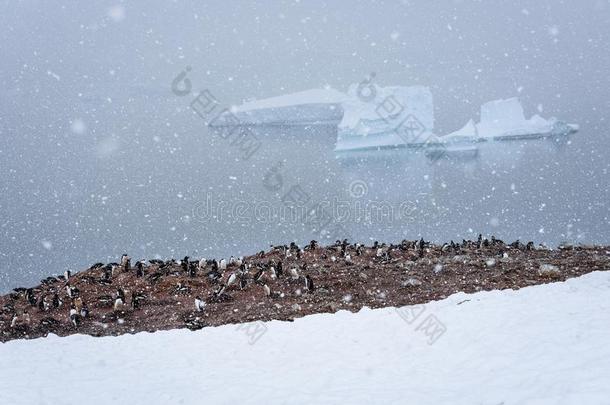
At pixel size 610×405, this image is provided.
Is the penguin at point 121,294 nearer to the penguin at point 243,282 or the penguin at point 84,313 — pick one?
the penguin at point 84,313

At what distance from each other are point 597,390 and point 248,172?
60.1 meters

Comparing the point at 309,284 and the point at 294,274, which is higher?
the point at 294,274

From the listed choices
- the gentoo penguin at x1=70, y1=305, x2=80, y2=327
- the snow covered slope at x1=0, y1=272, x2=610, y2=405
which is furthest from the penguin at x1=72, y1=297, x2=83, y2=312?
the snow covered slope at x1=0, y1=272, x2=610, y2=405

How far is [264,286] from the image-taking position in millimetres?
11109

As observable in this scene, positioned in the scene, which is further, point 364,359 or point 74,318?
point 74,318

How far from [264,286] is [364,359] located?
12.6 feet

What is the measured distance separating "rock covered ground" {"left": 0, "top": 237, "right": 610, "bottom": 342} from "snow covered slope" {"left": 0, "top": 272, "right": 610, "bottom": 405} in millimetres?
738

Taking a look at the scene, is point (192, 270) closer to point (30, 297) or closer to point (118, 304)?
point (118, 304)

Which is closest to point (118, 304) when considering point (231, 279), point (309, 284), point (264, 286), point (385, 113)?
point (231, 279)

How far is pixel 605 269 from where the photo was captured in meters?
11.1

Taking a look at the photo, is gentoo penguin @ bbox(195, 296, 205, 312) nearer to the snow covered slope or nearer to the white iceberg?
→ the snow covered slope

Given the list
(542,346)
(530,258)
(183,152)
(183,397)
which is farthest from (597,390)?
(183,152)

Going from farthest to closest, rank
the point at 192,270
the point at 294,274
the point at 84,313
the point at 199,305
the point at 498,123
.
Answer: the point at 498,123 → the point at 192,270 → the point at 294,274 → the point at 84,313 → the point at 199,305

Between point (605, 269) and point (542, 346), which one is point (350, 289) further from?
point (605, 269)
